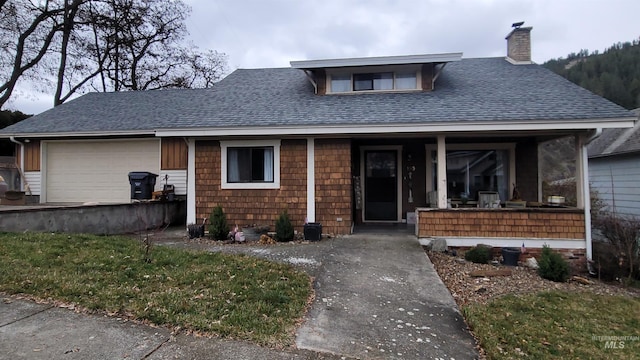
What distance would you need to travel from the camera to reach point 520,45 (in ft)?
35.7

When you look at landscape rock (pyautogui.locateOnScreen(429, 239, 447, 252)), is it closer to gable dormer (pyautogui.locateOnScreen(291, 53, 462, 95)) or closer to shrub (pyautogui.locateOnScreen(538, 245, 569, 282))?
shrub (pyautogui.locateOnScreen(538, 245, 569, 282))

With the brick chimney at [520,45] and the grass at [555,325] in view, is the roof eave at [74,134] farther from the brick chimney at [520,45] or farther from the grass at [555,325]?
the brick chimney at [520,45]

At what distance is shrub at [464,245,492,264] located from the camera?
6.76 meters

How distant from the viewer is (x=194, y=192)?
8422 millimetres

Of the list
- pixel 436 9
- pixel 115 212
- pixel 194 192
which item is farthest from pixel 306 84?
pixel 115 212

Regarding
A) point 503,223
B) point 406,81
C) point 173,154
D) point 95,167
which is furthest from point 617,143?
point 95,167

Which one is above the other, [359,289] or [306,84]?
[306,84]

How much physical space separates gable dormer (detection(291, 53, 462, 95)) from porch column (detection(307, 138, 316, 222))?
94.5 inches

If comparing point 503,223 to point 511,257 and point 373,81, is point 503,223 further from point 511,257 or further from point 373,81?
point 373,81

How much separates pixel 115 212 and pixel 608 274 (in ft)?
37.4

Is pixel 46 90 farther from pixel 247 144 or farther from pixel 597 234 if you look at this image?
pixel 597 234

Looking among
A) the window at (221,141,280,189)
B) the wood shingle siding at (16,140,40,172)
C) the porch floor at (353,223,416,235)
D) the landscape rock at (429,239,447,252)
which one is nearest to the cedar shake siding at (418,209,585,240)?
the landscape rock at (429,239,447,252)

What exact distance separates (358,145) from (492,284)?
5180mm

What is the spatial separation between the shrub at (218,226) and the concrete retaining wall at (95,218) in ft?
4.55
